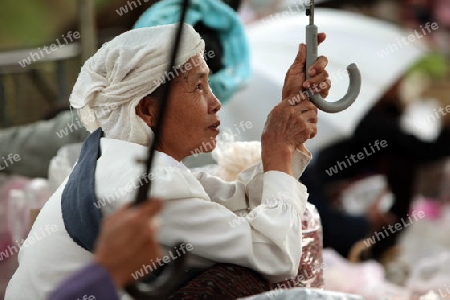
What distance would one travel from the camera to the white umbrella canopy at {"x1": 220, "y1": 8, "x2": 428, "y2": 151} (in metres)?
4.64

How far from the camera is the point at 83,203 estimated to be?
6.84 feet

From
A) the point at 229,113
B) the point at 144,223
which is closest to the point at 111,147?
the point at 144,223

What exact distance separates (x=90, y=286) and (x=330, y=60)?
12.0 ft

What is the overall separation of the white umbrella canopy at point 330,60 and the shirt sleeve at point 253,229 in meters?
2.20

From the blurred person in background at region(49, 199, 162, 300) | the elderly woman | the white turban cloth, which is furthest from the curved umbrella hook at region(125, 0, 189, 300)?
the white turban cloth

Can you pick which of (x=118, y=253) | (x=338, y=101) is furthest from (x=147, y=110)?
(x=118, y=253)

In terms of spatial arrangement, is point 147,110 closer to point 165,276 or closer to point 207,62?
point 165,276

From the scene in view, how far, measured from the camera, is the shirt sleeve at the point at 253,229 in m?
2.08

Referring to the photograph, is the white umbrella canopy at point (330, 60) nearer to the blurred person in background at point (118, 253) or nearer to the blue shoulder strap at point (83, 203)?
the blue shoulder strap at point (83, 203)

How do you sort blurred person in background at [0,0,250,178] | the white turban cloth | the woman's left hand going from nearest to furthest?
the white turban cloth
the woman's left hand
blurred person in background at [0,0,250,178]

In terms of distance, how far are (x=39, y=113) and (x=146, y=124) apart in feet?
9.82

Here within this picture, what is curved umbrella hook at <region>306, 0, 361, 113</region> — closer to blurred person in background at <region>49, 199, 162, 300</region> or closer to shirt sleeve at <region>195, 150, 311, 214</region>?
shirt sleeve at <region>195, 150, 311, 214</region>

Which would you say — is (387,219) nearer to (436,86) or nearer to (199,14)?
(199,14)

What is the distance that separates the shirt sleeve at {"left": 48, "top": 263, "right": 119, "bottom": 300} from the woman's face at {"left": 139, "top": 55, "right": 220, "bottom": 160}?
70 cm
